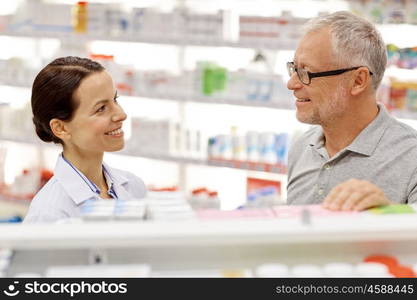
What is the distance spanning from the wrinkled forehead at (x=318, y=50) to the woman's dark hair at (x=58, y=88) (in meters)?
0.78

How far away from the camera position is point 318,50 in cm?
257

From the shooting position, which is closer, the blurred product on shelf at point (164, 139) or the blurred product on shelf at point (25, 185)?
the blurred product on shelf at point (164, 139)

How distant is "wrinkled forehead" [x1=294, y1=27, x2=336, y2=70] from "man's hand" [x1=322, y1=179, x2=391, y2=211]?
35.6 inches

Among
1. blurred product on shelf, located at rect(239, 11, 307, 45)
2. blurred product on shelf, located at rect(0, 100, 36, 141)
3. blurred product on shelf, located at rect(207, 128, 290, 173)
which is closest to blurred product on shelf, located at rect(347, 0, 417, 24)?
blurred product on shelf, located at rect(239, 11, 307, 45)

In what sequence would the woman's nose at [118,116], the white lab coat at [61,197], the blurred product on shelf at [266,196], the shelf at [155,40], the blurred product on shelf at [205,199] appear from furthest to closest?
the blurred product on shelf at [205,199] < the blurred product on shelf at [266,196] < the shelf at [155,40] < the woman's nose at [118,116] < the white lab coat at [61,197]

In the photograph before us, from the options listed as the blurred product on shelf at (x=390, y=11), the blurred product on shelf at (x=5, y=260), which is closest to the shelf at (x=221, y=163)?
the blurred product on shelf at (x=390, y=11)

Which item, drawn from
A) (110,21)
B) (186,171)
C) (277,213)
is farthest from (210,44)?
(277,213)

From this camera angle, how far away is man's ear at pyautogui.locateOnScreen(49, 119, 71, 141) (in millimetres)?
2635

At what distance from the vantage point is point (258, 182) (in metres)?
5.77

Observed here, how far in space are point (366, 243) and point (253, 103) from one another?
3.56 m

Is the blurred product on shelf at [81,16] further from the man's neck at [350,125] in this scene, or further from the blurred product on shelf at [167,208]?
the blurred product on shelf at [167,208]

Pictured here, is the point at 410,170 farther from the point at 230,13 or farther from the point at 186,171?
the point at 186,171

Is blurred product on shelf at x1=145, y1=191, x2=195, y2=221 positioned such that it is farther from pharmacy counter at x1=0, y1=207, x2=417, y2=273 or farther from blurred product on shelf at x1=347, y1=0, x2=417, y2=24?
blurred product on shelf at x1=347, y1=0, x2=417, y2=24

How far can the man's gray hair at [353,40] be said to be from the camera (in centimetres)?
254
